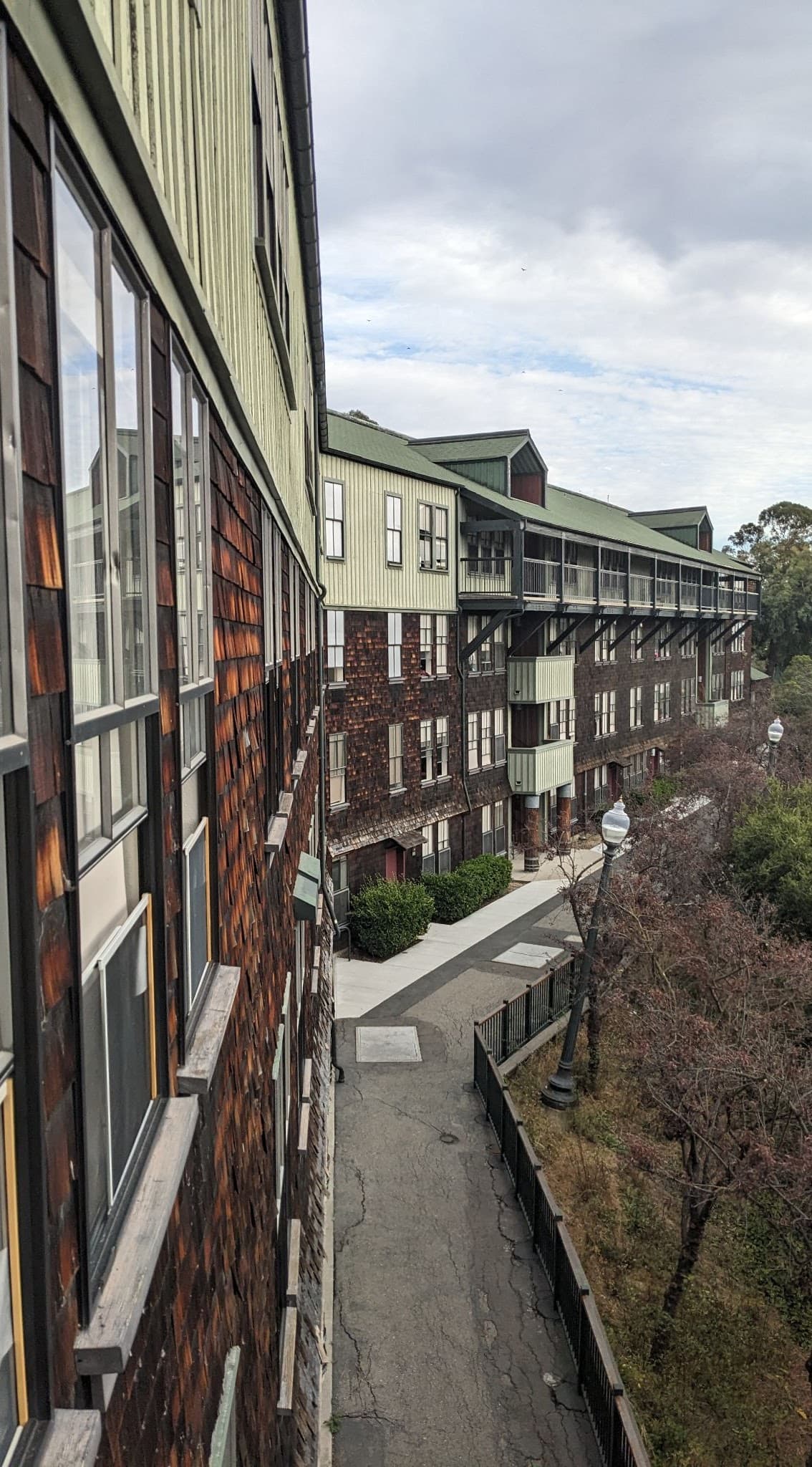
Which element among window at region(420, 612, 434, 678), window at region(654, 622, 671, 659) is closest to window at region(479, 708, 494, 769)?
window at region(420, 612, 434, 678)

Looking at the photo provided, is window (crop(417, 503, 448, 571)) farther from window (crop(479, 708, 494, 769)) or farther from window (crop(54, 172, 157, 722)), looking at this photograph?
window (crop(54, 172, 157, 722))

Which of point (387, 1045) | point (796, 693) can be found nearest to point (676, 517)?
point (796, 693)

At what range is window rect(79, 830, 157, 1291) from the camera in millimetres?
1937

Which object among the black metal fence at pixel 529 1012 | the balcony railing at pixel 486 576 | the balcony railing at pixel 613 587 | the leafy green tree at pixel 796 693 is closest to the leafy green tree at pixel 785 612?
the leafy green tree at pixel 796 693

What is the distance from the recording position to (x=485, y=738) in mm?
29062

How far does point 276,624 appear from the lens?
7.66 metres

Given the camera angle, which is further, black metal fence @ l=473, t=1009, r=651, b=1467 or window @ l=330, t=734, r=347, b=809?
window @ l=330, t=734, r=347, b=809

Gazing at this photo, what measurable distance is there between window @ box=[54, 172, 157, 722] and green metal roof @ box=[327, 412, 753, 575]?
19.7m

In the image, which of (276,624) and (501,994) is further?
(501,994)

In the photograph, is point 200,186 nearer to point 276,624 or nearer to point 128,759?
point 128,759

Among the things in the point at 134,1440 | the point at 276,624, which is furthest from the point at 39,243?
the point at 276,624

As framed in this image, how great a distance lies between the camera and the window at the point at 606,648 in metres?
37.2

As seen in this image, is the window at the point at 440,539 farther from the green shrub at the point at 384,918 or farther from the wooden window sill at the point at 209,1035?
the wooden window sill at the point at 209,1035

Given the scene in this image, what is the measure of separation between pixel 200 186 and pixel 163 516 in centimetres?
151
